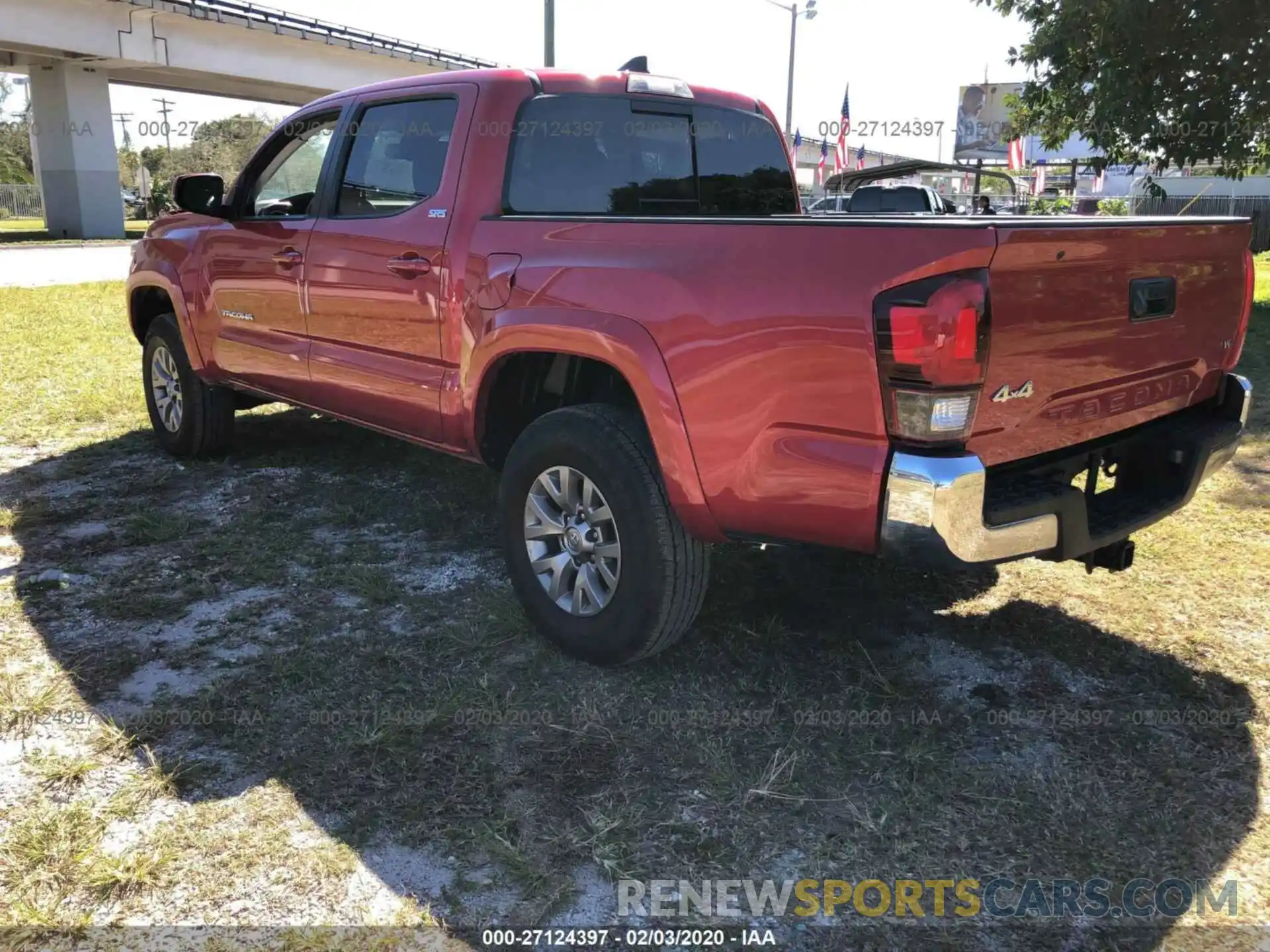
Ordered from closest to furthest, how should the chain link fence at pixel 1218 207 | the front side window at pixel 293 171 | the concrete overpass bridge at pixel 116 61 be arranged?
the front side window at pixel 293 171 → the chain link fence at pixel 1218 207 → the concrete overpass bridge at pixel 116 61

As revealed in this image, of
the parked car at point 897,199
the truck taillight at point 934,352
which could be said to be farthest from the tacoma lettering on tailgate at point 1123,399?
the parked car at point 897,199

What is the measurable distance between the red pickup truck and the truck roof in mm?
15

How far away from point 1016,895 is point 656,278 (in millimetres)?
1823

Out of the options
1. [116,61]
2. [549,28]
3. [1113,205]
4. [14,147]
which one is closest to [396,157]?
[549,28]

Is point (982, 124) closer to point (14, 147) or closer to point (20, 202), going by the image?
point (20, 202)

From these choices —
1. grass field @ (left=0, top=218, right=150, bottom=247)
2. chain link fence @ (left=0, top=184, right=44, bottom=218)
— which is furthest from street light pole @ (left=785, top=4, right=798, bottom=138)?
chain link fence @ (left=0, top=184, right=44, bottom=218)

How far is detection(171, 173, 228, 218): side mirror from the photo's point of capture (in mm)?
4867

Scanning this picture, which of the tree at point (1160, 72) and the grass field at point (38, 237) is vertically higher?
the tree at point (1160, 72)

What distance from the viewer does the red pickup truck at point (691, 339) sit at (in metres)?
2.44

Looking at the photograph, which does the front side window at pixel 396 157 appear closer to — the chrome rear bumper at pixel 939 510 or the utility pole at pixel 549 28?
the chrome rear bumper at pixel 939 510

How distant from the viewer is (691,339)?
110 inches

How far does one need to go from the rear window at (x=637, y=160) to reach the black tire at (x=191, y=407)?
265 centimetres

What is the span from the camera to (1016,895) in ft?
7.59

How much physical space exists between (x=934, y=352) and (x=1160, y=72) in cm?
1120
